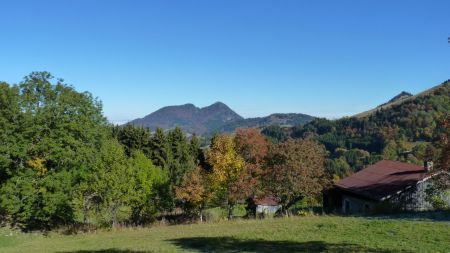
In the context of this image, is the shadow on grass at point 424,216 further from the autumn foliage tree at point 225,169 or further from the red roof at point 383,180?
the autumn foliage tree at point 225,169

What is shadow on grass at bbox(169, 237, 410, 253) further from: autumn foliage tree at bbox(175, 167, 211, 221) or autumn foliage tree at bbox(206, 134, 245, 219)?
autumn foliage tree at bbox(175, 167, 211, 221)

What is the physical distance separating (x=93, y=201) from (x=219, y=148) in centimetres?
1293

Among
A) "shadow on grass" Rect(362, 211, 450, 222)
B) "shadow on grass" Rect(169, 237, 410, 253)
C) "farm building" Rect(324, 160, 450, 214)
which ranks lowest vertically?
"shadow on grass" Rect(169, 237, 410, 253)

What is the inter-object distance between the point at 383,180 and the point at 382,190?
118 inches

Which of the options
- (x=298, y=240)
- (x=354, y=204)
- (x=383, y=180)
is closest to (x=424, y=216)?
(x=298, y=240)

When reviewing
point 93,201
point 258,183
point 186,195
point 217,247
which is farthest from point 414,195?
point 93,201

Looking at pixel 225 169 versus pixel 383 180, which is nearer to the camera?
pixel 225 169

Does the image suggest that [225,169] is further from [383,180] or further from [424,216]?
[424,216]

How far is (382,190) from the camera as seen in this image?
3788 cm

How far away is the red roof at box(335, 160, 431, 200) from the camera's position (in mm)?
37594

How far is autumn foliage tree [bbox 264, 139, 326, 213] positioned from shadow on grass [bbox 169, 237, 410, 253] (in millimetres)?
16027

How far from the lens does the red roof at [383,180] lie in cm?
3759

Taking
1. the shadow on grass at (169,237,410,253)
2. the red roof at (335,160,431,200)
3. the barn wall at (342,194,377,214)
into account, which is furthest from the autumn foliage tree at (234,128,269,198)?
the shadow on grass at (169,237,410,253)

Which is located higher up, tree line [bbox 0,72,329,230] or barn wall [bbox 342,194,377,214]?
A: tree line [bbox 0,72,329,230]
